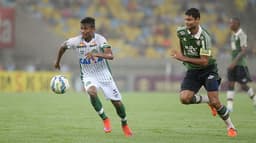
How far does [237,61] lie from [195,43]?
7.25 m

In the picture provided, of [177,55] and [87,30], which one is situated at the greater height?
[87,30]

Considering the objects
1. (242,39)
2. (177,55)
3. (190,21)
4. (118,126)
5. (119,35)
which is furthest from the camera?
(119,35)

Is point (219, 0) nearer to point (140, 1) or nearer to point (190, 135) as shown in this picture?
point (140, 1)

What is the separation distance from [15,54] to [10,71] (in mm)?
2547

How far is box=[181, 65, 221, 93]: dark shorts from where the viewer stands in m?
11.1

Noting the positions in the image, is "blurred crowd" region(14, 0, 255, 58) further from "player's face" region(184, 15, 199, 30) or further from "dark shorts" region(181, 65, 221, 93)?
"player's face" region(184, 15, 199, 30)

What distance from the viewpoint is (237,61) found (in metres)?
17.9

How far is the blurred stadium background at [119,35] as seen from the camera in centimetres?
3481

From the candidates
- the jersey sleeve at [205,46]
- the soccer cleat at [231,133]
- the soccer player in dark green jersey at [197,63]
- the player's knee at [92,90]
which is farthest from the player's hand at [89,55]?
the soccer cleat at [231,133]

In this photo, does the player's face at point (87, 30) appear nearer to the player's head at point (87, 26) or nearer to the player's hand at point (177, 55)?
the player's head at point (87, 26)

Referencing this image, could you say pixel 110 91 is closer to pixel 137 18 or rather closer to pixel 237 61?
pixel 237 61

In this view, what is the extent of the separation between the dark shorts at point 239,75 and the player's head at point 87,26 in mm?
7802

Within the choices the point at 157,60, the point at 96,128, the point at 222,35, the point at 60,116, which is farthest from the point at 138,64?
the point at 96,128

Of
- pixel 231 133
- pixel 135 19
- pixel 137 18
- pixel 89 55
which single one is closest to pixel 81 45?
pixel 89 55
